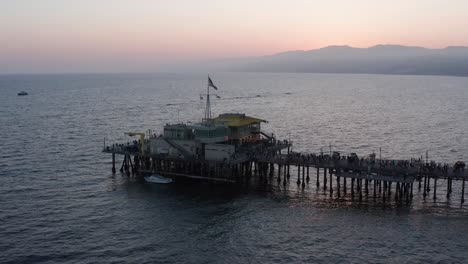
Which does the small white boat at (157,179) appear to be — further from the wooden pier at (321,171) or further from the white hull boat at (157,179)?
the wooden pier at (321,171)

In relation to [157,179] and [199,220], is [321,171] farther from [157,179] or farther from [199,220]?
[199,220]

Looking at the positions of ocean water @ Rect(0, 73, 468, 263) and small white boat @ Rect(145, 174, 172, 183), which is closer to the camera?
ocean water @ Rect(0, 73, 468, 263)

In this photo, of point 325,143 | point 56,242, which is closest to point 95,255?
point 56,242

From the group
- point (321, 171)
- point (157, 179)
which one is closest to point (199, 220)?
point (157, 179)

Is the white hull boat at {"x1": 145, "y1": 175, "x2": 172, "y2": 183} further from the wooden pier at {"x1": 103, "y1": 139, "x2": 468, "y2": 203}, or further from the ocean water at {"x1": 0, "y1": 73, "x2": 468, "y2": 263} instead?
the wooden pier at {"x1": 103, "y1": 139, "x2": 468, "y2": 203}

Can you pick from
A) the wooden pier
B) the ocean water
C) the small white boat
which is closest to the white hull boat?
the small white boat

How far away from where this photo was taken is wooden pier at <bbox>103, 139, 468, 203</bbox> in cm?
6288

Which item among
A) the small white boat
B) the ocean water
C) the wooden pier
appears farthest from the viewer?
the small white boat

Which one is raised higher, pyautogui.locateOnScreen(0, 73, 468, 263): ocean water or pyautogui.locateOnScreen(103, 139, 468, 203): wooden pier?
pyautogui.locateOnScreen(103, 139, 468, 203): wooden pier

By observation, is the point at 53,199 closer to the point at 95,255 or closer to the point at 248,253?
the point at 95,255

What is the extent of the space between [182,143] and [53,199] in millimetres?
20936

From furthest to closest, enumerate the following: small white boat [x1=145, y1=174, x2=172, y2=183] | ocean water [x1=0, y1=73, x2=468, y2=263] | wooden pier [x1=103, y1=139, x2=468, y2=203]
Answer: small white boat [x1=145, y1=174, x2=172, y2=183], wooden pier [x1=103, y1=139, x2=468, y2=203], ocean water [x1=0, y1=73, x2=468, y2=263]

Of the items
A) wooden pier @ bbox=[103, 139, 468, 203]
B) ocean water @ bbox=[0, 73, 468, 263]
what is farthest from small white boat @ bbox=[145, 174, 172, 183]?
wooden pier @ bbox=[103, 139, 468, 203]

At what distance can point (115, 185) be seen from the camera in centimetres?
7256
